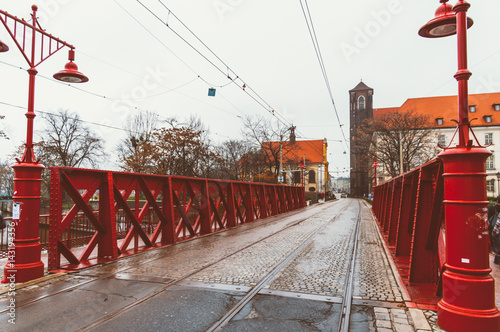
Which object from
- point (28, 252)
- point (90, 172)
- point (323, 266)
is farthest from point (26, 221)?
point (323, 266)

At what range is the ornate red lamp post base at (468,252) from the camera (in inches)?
128

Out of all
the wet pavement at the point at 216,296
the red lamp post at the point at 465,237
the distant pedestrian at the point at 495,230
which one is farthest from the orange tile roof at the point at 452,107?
the red lamp post at the point at 465,237

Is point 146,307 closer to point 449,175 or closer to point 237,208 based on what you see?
point 449,175

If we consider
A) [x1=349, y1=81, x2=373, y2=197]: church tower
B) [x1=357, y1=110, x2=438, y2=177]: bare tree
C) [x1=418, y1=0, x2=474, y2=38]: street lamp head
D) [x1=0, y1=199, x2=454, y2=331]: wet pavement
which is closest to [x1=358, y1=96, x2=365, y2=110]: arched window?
[x1=349, y1=81, x2=373, y2=197]: church tower

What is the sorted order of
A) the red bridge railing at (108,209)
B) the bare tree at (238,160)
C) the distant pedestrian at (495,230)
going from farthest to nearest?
the bare tree at (238,160) → the distant pedestrian at (495,230) → the red bridge railing at (108,209)

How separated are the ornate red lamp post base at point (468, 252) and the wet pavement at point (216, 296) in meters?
0.43

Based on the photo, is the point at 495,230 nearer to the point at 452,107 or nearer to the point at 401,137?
the point at 401,137

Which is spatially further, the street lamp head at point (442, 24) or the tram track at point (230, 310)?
the street lamp head at point (442, 24)

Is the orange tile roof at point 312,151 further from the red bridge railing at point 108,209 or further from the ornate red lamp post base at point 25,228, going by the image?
the ornate red lamp post base at point 25,228

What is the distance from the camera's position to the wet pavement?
370 cm

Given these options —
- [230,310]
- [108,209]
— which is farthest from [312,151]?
[230,310]

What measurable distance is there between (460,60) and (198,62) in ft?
31.0

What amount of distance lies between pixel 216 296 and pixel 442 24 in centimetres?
446

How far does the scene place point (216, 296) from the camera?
182 inches
